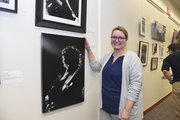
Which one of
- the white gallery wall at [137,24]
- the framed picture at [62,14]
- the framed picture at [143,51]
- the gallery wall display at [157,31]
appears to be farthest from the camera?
the gallery wall display at [157,31]

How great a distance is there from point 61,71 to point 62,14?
590 mm

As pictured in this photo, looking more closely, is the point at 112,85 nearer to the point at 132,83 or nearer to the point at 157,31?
the point at 132,83

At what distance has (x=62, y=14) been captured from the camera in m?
1.30

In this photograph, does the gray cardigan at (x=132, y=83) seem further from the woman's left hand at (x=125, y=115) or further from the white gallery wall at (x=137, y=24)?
the white gallery wall at (x=137, y=24)

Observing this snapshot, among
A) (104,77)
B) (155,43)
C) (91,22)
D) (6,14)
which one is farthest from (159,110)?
(6,14)

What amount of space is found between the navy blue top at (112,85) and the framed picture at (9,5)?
103cm

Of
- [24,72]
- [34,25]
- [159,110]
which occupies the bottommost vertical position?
[159,110]

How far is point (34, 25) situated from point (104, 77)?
0.90m

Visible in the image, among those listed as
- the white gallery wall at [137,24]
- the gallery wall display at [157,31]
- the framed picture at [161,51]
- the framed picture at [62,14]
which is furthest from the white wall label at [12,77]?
the framed picture at [161,51]

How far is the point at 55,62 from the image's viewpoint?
126 centimetres

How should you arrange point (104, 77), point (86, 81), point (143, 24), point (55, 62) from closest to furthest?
1. point (55, 62)
2. point (104, 77)
3. point (86, 81)
4. point (143, 24)

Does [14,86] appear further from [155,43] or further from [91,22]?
[155,43]

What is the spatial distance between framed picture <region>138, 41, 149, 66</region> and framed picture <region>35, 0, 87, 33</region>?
1.70 metres

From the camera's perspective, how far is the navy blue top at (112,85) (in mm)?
1338
